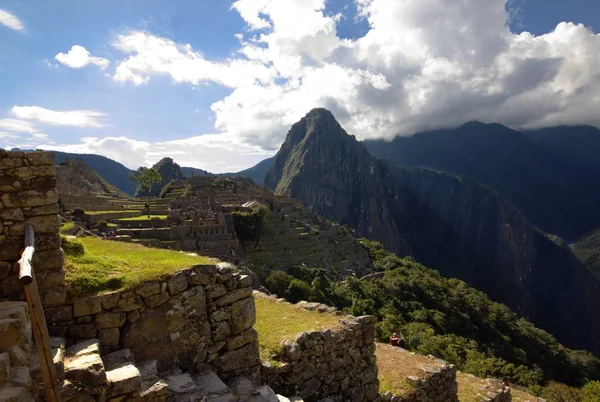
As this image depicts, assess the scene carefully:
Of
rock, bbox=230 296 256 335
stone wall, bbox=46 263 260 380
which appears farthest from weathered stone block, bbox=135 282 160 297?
rock, bbox=230 296 256 335

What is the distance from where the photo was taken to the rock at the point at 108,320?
527 centimetres

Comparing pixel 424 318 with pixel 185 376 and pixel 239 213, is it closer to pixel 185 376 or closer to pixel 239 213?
pixel 239 213

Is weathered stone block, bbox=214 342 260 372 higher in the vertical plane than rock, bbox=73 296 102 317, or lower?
lower

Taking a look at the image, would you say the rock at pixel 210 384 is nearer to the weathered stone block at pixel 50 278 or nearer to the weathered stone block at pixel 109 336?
the weathered stone block at pixel 109 336

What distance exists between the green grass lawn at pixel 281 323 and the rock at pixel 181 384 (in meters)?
2.23

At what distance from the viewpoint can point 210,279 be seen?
6.23 metres

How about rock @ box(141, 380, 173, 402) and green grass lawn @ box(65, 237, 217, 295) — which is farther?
green grass lawn @ box(65, 237, 217, 295)

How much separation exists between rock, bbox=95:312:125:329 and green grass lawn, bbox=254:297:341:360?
3.10m

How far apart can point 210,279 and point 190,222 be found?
35961mm

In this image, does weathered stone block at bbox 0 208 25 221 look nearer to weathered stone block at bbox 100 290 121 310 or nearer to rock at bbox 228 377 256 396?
weathered stone block at bbox 100 290 121 310

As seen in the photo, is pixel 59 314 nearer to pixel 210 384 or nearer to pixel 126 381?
pixel 126 381

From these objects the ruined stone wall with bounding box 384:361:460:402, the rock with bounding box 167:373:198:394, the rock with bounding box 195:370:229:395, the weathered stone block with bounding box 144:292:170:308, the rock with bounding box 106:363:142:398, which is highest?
the weathered stone block with bounding box 144:292:170:308

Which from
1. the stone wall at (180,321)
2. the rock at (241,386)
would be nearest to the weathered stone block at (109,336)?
the stone wall at (180,321)

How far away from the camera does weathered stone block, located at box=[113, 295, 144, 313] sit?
17.7ft
